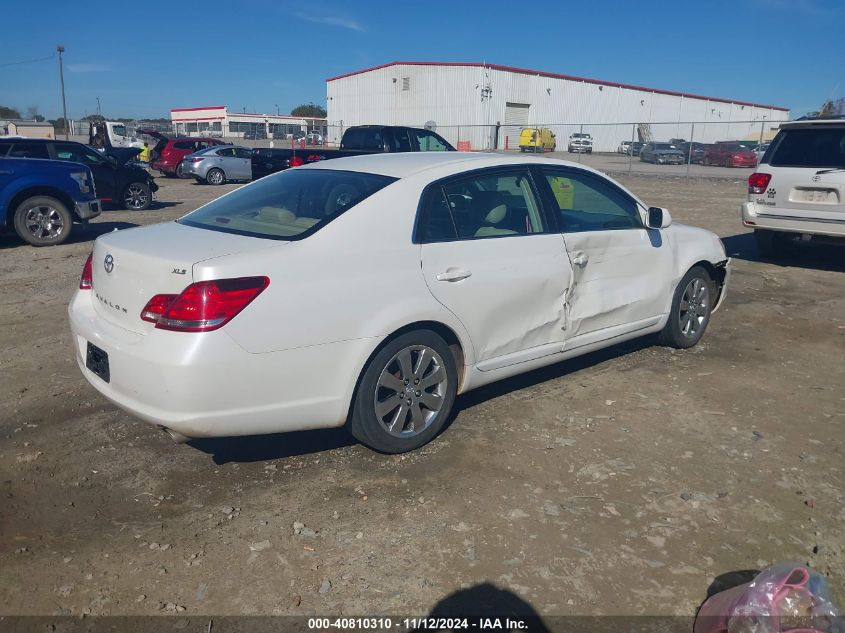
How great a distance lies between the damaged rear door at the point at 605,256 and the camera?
Answer: 452cm

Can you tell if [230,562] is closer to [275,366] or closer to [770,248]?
[275,366]

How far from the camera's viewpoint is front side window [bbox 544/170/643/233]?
454 cm

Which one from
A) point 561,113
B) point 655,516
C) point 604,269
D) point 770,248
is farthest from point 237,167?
point 561,113

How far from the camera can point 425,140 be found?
56.7ft

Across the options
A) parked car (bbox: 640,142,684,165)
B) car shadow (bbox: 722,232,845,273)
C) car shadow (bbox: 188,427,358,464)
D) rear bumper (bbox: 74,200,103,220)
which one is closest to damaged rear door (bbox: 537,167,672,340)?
car shadow (bbox: 188,427,358,464)

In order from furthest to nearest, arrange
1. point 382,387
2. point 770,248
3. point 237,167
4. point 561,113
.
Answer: point 561,113 → point 237,167 → point 770,248 → point 382,387

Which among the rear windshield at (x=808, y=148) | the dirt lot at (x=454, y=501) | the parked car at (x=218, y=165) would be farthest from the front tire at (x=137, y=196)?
the rear windshield at (x=808, y=148)

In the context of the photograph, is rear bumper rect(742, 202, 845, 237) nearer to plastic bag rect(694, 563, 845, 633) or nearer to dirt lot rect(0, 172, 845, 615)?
dirt lot rect(0, 172, 845, 615)

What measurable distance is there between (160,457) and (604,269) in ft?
9.95

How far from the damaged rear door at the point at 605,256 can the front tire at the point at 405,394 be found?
1096 mm

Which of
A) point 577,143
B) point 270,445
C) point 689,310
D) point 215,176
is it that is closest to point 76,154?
point 215,176

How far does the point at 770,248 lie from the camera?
31.8ft

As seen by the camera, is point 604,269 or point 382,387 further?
point 604,269

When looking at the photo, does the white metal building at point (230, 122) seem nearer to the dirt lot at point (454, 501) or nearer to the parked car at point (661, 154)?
the parked car at point (661, 154)
